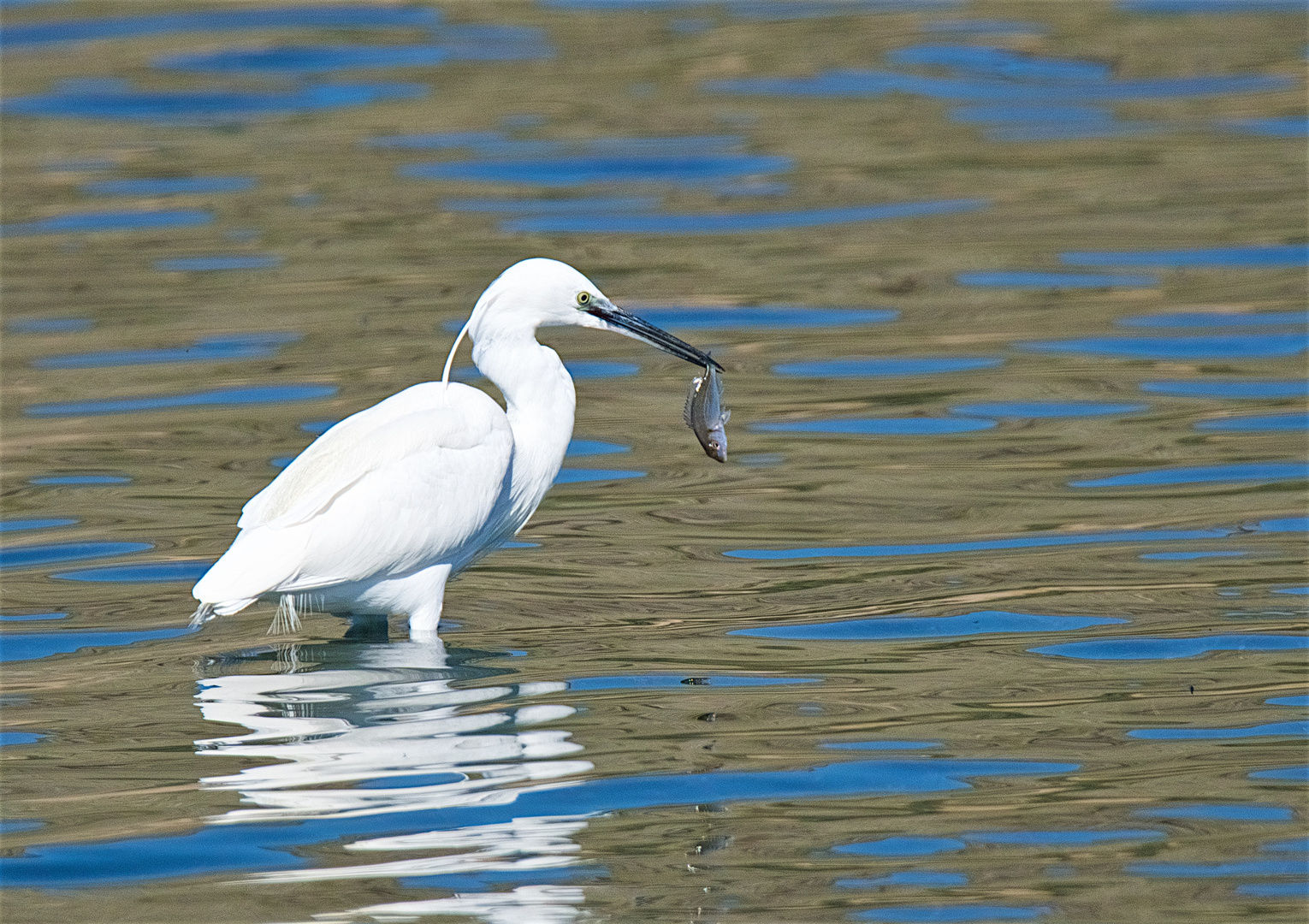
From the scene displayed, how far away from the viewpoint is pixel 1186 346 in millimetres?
10414

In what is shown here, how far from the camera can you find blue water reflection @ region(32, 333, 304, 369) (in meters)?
11.0

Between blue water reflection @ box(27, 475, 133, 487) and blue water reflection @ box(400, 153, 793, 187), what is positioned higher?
blue water reflection @ box(400, 153, 793, 187)

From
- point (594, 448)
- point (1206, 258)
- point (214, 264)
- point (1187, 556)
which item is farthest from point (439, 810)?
point (214, 264)

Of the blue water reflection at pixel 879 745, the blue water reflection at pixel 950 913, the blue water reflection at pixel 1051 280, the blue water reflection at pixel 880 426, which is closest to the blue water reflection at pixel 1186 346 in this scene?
the blue water reflection at pixel 1051 280

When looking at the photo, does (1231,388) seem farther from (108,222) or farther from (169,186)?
(169,186)

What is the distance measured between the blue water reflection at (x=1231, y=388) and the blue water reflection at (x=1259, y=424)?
375mm

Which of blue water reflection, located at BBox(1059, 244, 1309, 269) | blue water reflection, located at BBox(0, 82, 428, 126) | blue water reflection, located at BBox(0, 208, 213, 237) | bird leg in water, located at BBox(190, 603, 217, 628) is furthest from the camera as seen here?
blue water reflection, located at BBox(0, 82, 428, 126)

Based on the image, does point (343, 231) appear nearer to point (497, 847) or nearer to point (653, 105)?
point (653, 105)

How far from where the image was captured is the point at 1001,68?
17.8 meters

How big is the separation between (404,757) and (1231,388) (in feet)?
19.2

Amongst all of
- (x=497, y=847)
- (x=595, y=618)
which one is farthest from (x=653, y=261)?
(x=497, y=847)

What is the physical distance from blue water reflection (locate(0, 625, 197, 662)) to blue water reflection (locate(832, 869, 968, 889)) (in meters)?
3.07

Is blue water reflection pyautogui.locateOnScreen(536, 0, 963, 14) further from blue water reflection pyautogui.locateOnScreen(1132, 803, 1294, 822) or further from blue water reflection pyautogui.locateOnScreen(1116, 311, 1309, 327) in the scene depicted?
blue water reflection pyautogui.locateOnScreen(1132, 803, 1294, 822)

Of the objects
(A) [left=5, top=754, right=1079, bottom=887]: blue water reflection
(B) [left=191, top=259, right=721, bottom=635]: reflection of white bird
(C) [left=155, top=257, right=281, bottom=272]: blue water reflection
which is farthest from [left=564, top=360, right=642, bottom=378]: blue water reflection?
(A) [left=5, top=754, right=1079, bottom=887]: blue water reflection
